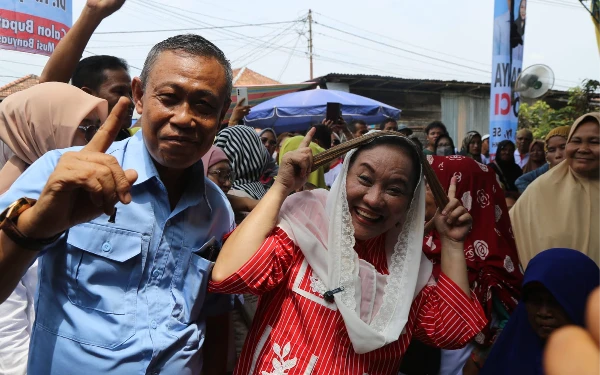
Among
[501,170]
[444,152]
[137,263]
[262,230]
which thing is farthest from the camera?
[501,170]

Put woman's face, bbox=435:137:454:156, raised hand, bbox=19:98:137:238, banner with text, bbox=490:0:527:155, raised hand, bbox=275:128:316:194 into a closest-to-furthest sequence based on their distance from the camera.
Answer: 1. raised hand, bbox=19:98:137:238
2. raised hand, bbox=275:128:316:194
3. woman's face, bbox=435:137:454:156
4. banner with text, bbox=490:0:527:155

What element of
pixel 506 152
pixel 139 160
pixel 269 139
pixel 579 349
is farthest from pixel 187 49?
pixel 506 152

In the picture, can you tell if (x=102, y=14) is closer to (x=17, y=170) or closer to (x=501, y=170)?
(x=17, y=170)

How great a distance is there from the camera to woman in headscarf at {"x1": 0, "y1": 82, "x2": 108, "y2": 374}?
200 cm

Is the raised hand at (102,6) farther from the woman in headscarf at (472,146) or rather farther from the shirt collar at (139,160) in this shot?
the woman in headscarf at (472,146)

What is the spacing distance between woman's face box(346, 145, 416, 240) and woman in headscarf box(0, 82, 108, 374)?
1107 mm

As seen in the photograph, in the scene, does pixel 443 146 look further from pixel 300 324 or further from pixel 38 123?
pixel 38 123

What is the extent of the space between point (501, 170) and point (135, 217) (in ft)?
22.5

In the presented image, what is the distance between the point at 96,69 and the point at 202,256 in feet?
4.80

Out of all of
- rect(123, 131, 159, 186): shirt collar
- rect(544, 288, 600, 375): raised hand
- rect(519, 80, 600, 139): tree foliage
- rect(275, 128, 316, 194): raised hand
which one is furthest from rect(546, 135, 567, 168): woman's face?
rect(519, 80, 600, 139): tree foliage

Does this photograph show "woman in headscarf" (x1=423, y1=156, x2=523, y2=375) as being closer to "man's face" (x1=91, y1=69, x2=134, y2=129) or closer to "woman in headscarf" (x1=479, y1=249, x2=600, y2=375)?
"woman in headscarf" (x1=479, y1=249, x2=600, y2=375)

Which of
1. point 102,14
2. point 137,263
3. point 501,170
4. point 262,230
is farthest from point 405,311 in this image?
point 501,170

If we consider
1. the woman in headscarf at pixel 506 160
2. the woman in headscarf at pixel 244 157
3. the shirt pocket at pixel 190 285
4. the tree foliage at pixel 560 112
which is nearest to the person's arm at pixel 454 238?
the shirt pocket at pixel 190 285

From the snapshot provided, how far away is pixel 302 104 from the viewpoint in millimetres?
10672
